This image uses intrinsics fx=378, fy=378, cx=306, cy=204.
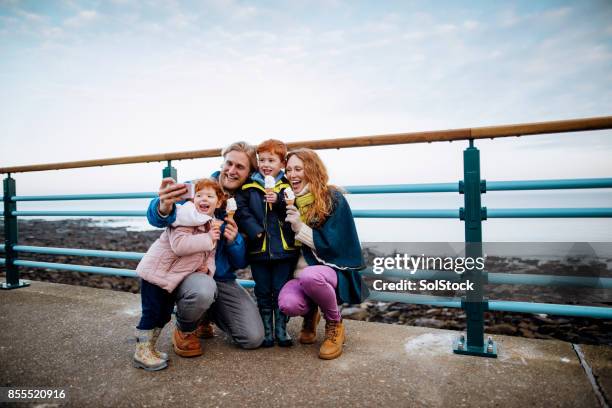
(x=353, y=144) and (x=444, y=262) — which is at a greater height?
(x=353, y=144)

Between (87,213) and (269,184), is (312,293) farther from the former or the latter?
(87,213)

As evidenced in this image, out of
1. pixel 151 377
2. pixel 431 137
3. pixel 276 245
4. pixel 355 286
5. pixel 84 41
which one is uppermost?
pixel 84 41

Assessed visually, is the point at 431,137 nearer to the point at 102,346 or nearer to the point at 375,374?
the point at 375,374

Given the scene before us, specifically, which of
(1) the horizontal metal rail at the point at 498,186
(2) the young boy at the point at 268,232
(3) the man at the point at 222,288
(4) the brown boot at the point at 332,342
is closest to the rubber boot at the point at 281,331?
(2) the young boy at the point at 268,232

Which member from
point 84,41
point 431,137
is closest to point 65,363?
point 431,137

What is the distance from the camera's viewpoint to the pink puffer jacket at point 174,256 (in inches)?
80.5

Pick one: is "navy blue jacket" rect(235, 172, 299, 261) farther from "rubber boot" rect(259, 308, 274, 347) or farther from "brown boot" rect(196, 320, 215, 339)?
"brown boot" rect(196, 320, 215, 339)

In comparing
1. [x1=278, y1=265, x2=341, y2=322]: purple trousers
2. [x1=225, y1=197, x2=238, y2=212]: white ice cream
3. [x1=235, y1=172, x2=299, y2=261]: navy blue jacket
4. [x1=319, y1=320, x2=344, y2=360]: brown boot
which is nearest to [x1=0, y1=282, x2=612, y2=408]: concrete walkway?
[x1=319, y1=320, x2=344, y2=360]: brown boot

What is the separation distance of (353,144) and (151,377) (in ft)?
5.80

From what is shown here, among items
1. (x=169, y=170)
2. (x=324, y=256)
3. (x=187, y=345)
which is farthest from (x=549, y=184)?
(x=169, y=170)

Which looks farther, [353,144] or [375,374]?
[353,144]

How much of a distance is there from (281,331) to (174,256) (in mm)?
806

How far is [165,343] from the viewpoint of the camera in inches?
94.0

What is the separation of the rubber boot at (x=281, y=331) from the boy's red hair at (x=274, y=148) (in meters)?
0.98
